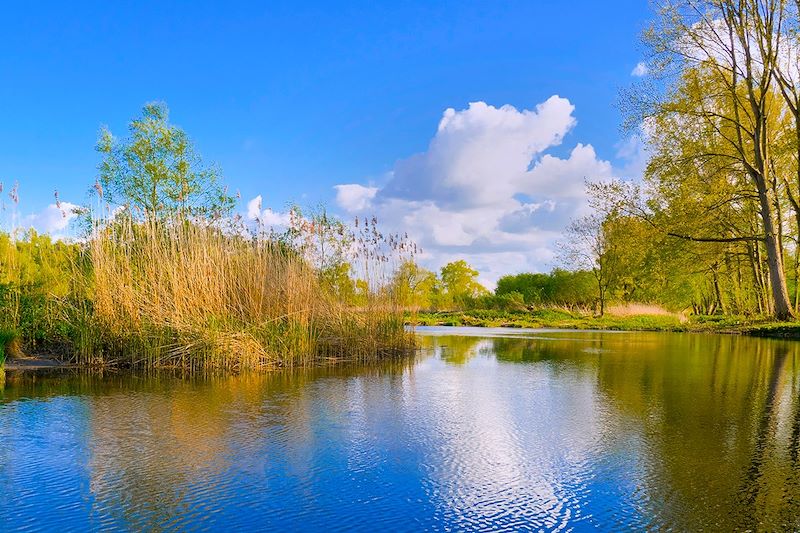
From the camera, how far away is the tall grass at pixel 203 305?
27.6ft

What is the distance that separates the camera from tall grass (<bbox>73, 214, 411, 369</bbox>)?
27.6 ft

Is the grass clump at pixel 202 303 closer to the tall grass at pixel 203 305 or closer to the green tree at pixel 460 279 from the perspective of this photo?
the tall grass at pixel 203 305

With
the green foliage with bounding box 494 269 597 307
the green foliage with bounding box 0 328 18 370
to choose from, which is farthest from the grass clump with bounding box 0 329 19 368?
the green foliage with bounding box 494 269 597 307

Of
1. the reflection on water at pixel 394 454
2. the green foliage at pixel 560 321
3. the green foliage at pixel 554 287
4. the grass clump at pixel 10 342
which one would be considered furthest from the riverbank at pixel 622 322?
the reflection on water at pixel 394 454

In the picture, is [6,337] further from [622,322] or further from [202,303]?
[622,322]

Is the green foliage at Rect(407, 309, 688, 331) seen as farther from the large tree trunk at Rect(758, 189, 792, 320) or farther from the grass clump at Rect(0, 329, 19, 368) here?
the grass clump at Rect(0, 329, 19, 368)

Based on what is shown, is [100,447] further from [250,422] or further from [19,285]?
[19,285]

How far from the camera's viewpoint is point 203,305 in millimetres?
8594

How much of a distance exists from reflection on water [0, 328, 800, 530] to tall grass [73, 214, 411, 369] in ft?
2.57

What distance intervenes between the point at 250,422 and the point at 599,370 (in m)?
5.94

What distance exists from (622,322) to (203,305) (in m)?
21.5

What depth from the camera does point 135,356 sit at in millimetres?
8438

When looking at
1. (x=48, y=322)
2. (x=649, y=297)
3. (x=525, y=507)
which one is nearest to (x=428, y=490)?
(x=525, y=507)

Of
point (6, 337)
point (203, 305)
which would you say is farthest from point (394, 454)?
point (6, 337)
